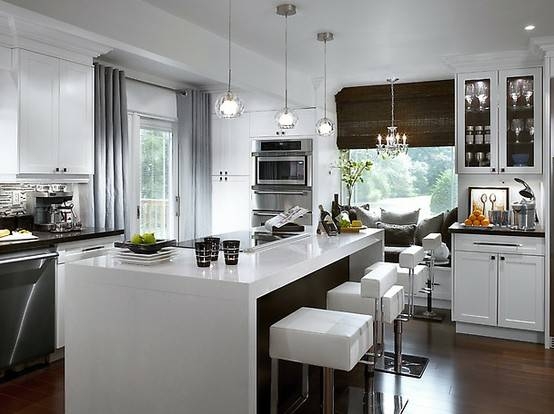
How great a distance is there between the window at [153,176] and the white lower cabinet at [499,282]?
3.48m

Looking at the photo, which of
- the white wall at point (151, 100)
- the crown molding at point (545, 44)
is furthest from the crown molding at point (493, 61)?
the white wall at point (151, 100)

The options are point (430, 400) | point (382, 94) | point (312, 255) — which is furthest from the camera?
point (382, 94)

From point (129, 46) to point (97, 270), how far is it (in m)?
1.60

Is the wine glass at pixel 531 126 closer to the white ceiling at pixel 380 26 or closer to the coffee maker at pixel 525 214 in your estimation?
the coffee maker at pixel 525 214

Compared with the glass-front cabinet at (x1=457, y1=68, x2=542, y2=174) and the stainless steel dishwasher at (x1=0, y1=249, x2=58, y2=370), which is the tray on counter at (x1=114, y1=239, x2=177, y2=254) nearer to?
the stainless steel dishwasher at (x1=0, y1=249, x2=58, y2=370)

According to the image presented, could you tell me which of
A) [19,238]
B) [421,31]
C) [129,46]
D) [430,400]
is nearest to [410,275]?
[430,400]

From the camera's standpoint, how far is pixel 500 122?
517 cm

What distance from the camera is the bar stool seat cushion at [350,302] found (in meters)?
3.46

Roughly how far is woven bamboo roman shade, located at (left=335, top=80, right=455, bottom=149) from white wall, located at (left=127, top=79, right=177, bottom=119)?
84.6 inches

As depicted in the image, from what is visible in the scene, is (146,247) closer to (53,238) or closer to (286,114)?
(53,238)

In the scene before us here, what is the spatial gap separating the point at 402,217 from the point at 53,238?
165 inches

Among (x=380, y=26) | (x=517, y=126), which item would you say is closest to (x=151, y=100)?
(x=380, y=26)

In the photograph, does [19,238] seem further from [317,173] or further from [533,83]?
[533,83]

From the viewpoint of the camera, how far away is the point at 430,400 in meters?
3.43
